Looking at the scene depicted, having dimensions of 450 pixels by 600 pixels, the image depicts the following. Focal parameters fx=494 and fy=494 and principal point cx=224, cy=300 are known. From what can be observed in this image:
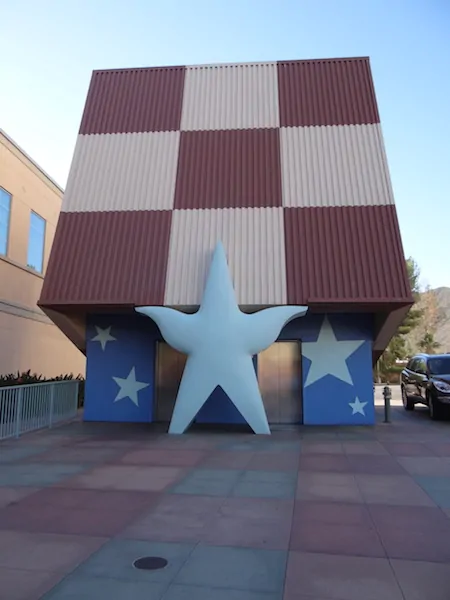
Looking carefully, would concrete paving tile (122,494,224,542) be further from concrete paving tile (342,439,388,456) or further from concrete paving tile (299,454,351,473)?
concrete paving tile (342,439,388,456)

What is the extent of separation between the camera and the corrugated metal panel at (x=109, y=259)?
13992 millimetres

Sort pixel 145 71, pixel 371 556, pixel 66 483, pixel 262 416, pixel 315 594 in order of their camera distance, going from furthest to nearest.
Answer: pixel 145 71, pixel 262 416, pixel 66 483, pixel 371 556, pixel 315 594

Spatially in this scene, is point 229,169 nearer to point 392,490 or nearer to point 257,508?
point 392,490

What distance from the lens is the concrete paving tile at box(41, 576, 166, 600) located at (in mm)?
3812

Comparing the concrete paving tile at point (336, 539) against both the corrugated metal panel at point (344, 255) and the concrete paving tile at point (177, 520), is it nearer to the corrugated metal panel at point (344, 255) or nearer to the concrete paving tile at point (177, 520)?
the concrete paving tile at point (177, 520)

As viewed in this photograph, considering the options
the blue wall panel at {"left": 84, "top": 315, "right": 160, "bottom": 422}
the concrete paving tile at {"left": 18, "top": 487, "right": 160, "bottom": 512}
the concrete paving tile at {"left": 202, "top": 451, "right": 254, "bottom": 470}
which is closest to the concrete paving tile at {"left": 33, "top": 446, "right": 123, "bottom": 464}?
the concrete paving tile at {"left": 202, "top": 451, "right": 254, "bottom": 470}

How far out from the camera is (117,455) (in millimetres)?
9922

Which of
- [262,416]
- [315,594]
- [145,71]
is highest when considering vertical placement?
[145,71]

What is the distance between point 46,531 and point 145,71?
653 inches

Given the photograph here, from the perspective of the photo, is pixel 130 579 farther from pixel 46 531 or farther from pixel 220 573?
pixel 46 531

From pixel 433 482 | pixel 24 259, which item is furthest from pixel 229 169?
pixel 433 482

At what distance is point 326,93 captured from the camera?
1677 cm

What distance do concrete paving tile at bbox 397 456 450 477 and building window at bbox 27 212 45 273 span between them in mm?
17177

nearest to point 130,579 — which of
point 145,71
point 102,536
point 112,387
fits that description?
point 102,536
